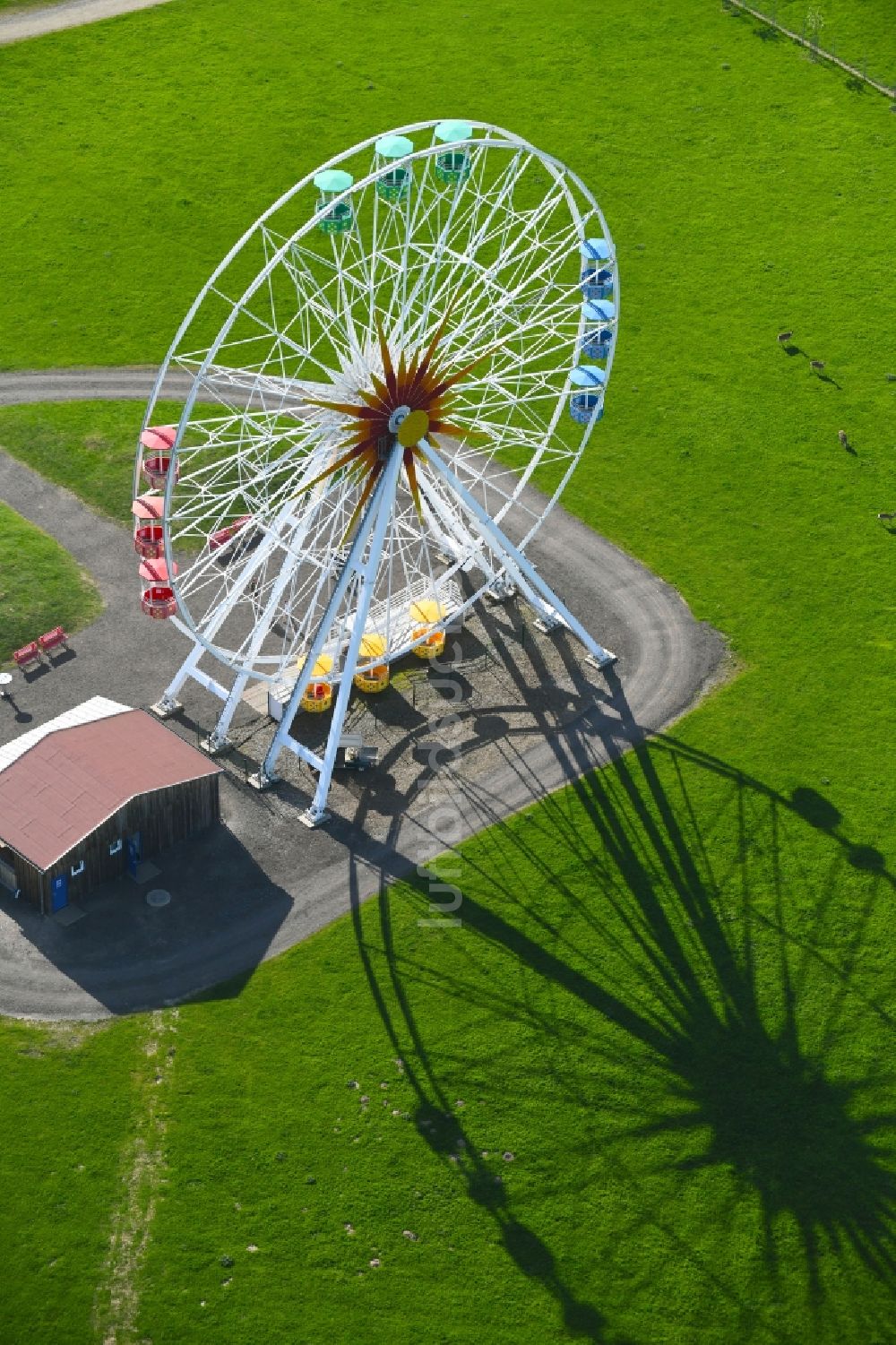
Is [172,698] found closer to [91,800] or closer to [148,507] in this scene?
[91,800]

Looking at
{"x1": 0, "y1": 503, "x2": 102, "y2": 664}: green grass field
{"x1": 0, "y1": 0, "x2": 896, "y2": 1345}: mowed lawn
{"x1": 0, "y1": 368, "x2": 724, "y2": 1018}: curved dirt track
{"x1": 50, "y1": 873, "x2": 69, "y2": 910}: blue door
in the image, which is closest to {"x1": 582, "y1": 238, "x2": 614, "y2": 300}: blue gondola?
{"x1": 0, "y1": 368, "x2": 724, "y2": 1018}: curved dirt track

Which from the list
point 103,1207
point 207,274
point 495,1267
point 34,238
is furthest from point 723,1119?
point 34,238

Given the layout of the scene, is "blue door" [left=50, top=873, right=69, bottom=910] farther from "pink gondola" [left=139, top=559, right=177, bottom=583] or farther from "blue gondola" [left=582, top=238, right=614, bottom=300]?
"blue gondola" [left=582, top=238, right=614, bottom=300]

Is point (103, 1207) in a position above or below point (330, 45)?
below

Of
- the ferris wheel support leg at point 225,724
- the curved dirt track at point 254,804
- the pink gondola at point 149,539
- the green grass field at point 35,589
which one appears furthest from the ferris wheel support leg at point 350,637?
the green grass field at point 35,589

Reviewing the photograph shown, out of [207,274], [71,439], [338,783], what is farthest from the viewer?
[207,274]

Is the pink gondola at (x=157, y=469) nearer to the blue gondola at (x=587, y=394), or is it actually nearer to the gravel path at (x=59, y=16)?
the blue gondola at (x=587, y=394)

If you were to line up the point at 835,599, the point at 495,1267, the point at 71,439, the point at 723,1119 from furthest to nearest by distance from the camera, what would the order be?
the point at 71,439, the point at 835,599, the point at 723,1119, the point at 495,1267

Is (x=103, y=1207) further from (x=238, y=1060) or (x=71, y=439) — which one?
(x=71, y=439)
